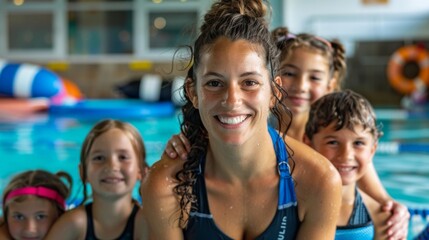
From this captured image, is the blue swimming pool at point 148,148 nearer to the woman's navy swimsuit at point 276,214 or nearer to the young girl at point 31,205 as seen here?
the young girl at point 31,205

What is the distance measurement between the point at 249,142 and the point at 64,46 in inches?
525

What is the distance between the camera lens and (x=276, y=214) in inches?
74.2

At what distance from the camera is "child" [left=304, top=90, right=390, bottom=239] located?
92.9 inches

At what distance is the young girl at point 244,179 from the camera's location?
178cm

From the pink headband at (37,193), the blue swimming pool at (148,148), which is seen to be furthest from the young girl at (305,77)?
the blue swimming pool at (148,148)

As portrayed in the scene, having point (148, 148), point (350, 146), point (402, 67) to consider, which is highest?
point (402, 67)

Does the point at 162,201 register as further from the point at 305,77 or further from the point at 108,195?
the point at 305,77

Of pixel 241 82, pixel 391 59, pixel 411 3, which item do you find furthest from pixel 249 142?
pixel 411 3

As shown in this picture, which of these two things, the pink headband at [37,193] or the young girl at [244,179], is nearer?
the young girl at [244,179]

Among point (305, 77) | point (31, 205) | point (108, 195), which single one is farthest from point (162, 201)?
point (305, 77)

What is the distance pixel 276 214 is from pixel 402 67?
486 inches

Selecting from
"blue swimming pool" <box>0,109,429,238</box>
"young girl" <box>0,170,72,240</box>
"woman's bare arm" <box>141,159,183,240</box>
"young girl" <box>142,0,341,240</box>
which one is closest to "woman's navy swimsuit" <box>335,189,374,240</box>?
"young girl" <box>142,0,341,240</box>

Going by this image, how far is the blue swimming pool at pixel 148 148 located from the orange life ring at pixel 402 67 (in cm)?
401

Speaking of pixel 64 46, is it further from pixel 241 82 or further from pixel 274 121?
pixel 241 82
